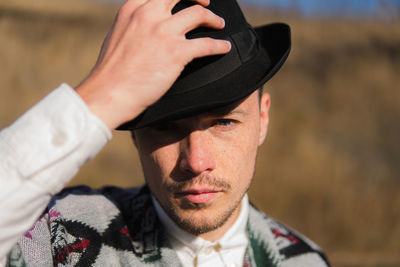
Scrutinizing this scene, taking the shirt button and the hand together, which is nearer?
the shirt button

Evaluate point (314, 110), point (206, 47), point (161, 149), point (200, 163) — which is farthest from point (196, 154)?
point (314, 110)

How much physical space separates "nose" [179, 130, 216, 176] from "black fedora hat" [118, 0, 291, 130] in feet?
0.52

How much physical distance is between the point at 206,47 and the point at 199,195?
70 cm

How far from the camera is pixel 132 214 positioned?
249 cm

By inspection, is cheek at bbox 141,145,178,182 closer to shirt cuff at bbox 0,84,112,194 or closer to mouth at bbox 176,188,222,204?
mouth at bbox 176,188,222,204

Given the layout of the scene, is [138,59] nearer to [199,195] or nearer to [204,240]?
[199,195]

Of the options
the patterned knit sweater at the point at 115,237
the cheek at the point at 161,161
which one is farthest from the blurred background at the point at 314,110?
the cheek at the point at 161,161

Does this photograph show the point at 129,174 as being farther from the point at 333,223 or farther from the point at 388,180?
the point at 388,180

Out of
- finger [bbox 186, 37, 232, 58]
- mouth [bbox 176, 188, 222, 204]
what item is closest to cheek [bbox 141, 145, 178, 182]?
mouth [bbox 176, 188, 222, 204]

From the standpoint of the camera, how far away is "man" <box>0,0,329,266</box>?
1340 mm

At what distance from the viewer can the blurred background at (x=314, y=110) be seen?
766 centimetres

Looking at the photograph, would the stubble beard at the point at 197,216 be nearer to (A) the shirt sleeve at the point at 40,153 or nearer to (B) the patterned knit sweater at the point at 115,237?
(B) the patterned knit sweater at the point at 115,237

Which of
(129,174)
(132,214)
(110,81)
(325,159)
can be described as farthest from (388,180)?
(110,81)

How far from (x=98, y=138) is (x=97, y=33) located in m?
9.92
